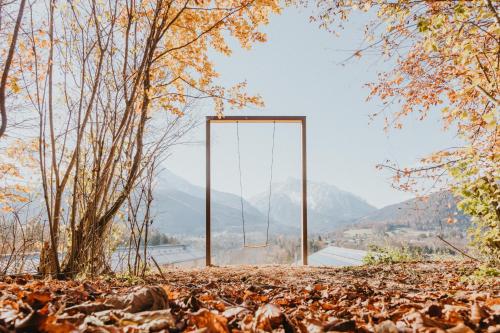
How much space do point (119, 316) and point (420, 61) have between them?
461 centimetres

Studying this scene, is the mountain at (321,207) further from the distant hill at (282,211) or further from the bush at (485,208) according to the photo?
the bush at (485,208)

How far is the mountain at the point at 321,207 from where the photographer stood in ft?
57.9

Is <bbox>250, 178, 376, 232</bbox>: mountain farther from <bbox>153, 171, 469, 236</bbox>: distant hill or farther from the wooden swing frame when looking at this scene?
the wooden swing frame

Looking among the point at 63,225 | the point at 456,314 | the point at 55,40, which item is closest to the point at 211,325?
the point at 456,314

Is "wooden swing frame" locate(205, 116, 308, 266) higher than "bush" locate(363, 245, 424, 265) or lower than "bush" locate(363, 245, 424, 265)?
higher

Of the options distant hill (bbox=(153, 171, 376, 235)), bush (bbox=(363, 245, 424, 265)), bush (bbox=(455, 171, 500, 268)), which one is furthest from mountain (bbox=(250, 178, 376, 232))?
bush (bbox=(455, 171, 500, 268))

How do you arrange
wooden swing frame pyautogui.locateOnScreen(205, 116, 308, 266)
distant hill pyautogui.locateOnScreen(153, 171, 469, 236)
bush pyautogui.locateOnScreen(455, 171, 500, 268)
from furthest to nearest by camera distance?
1. wooden swing frame pyautogui.locateOnScreen(205, 116, 308, 266)
2. distant hill pyautogui.locateOnScreen(153, 171, 469, 236)
3. bush pyautogui.locateOnScreen(455, 171, 500, 268)

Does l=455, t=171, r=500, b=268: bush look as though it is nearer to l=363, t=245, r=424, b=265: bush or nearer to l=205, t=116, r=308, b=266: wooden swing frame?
l=363, t=245, r=424, b=265: bush

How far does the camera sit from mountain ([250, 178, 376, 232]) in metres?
17.6

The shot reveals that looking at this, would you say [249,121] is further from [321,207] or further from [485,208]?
[321,207]

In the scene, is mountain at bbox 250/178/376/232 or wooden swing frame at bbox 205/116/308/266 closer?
wooden swing frame at bbox 205/116/308/266

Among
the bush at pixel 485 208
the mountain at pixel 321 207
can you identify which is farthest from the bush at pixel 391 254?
the mountain at pixel 321 207

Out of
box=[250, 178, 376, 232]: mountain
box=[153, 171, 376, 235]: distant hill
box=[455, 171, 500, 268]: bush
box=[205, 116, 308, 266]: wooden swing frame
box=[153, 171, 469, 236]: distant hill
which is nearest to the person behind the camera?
box=[455, 171, 500, 268]: bush

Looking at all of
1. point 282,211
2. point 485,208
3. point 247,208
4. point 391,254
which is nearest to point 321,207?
point 282,211
